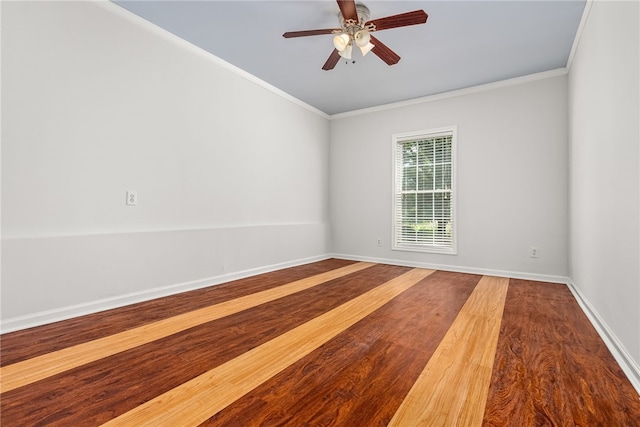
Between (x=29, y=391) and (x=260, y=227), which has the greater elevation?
(x=260, y=227)

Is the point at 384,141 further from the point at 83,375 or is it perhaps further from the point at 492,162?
the point at 83,375

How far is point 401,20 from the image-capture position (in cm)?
245

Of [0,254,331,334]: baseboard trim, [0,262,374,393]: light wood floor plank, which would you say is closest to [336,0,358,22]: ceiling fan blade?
[0,262,374,393]: light wood floor plank

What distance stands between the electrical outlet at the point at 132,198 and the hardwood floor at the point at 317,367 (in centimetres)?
93

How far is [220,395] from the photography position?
1375 millimetres

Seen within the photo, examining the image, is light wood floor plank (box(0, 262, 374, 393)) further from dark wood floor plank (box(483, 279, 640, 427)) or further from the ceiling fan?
the ceiling fan

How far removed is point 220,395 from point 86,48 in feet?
9.45

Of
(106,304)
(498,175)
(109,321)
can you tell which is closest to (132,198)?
(106,304)

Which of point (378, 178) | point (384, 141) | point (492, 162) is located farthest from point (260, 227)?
point (492, 162)

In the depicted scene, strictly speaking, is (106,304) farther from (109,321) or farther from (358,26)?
(358,26)

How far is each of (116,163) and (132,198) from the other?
0.33m

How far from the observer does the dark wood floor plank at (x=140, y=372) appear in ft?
4.15

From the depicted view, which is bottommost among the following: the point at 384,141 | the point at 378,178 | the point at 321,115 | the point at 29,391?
the point at 29,391

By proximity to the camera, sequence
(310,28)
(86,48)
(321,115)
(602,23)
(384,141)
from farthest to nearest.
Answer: (321,115), (384,141), (310,28), (86,48), (602,23)
